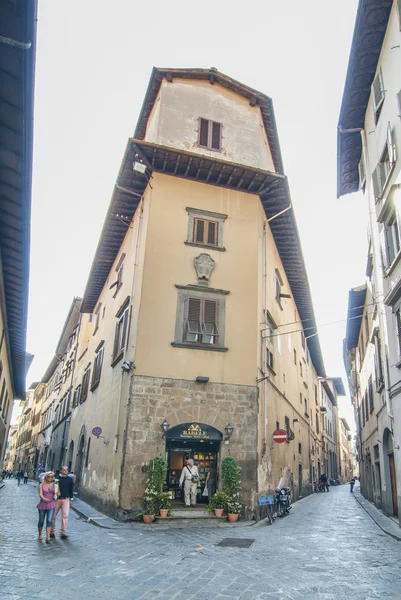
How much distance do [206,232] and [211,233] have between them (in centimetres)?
22

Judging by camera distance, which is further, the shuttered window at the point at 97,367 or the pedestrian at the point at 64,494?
the shuttered window at the point at 97,367

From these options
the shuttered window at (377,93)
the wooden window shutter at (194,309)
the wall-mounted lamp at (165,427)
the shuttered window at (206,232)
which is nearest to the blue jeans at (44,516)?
the wall-mounted lamp at (165,427)

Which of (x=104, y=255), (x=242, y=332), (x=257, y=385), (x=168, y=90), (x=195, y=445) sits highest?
(x=168, y=90)

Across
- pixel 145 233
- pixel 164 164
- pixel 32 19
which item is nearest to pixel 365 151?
pixel 164 164

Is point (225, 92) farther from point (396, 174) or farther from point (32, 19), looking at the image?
point (32, 19)

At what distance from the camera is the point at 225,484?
514 inches

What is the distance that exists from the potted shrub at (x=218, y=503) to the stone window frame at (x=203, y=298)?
4.34 m

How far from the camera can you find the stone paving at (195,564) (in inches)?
237

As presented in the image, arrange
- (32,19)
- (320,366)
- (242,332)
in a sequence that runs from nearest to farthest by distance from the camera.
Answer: (32,19)
(242,332)
(320,366)

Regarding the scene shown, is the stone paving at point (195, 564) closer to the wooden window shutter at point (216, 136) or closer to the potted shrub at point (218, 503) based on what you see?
the potted shrub at point (218, 503)

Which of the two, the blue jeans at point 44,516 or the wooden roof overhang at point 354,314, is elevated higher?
the wooden roof overhang at point 354,314

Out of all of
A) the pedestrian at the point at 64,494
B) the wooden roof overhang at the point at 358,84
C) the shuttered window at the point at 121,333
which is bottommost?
the pedestrian at the point at 64,494

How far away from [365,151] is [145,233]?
893 cm

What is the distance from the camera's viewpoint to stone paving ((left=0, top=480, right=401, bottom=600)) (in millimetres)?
6027
